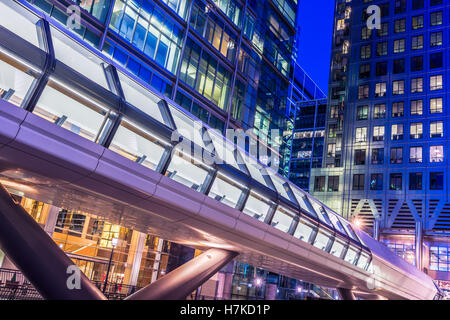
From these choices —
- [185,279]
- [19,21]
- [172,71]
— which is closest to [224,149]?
[185,279]

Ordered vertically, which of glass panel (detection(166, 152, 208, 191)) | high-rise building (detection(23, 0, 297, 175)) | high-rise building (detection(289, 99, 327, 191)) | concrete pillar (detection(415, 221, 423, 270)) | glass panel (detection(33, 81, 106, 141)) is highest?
high-rise building (detection(289, 99, 327, 191))

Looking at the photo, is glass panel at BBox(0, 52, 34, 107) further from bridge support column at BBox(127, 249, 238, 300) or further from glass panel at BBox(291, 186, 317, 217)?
glass panel at BBox(291, 186, 317, 217)

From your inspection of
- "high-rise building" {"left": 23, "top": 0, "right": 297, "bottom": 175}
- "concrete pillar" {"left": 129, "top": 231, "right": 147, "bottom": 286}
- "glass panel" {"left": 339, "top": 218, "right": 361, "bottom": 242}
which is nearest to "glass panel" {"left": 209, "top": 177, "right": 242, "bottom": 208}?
"glass panel" {"left": 339, "top": 218, "right": 361, "bottom": 242}

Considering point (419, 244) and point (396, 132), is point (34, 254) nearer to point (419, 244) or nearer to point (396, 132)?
point (419, 244)

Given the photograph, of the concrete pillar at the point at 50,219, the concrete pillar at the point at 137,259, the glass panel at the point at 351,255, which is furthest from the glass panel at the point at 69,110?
the concrete pillar at the point at 137,259

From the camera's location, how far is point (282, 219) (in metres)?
15.1

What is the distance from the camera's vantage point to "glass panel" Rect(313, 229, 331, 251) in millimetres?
17503

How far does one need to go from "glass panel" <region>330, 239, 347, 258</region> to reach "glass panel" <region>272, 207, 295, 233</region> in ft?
14.3

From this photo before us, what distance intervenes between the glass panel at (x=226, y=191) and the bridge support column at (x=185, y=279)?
2.99m

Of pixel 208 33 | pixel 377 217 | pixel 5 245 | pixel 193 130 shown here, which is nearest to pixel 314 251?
pixel 193 130

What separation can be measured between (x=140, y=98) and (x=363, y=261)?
16225 mm

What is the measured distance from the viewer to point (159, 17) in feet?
103

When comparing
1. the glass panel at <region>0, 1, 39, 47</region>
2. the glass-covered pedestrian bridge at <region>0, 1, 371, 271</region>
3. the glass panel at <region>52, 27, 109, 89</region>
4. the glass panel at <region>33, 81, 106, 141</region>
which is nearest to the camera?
the glass-covered pedestrian bridge at <region>0, 1, 371, 271</region>

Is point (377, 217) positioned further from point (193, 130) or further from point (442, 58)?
point (193, 130)
